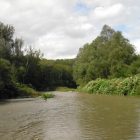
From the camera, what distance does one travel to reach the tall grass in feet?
193

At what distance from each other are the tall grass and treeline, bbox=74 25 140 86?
279 inches

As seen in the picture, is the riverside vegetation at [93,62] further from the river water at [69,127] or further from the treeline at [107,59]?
the river water at [69,127]

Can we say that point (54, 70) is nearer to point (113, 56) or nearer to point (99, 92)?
point (113, 56)

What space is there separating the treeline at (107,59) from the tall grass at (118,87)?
709cm

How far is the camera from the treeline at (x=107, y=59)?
258ft

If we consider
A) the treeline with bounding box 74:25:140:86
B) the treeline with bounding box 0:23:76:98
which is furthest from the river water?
the treeline with bounding box 74:25:140:86

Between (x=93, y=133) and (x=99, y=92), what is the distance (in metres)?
48.8

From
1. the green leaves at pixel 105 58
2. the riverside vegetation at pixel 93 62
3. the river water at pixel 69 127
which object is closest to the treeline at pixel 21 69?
the riverside vegetation at pixel 93 62

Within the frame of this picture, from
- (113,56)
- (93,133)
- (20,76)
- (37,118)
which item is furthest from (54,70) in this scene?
(93,133)

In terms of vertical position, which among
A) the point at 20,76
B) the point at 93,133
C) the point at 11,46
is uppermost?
the point at 11,46

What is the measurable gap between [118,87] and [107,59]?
20.9 metres

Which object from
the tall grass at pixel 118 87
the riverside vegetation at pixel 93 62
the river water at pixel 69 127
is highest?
the riverside vegetation at pixel 93 62

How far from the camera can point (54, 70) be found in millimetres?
118125

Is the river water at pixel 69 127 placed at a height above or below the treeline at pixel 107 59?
below
